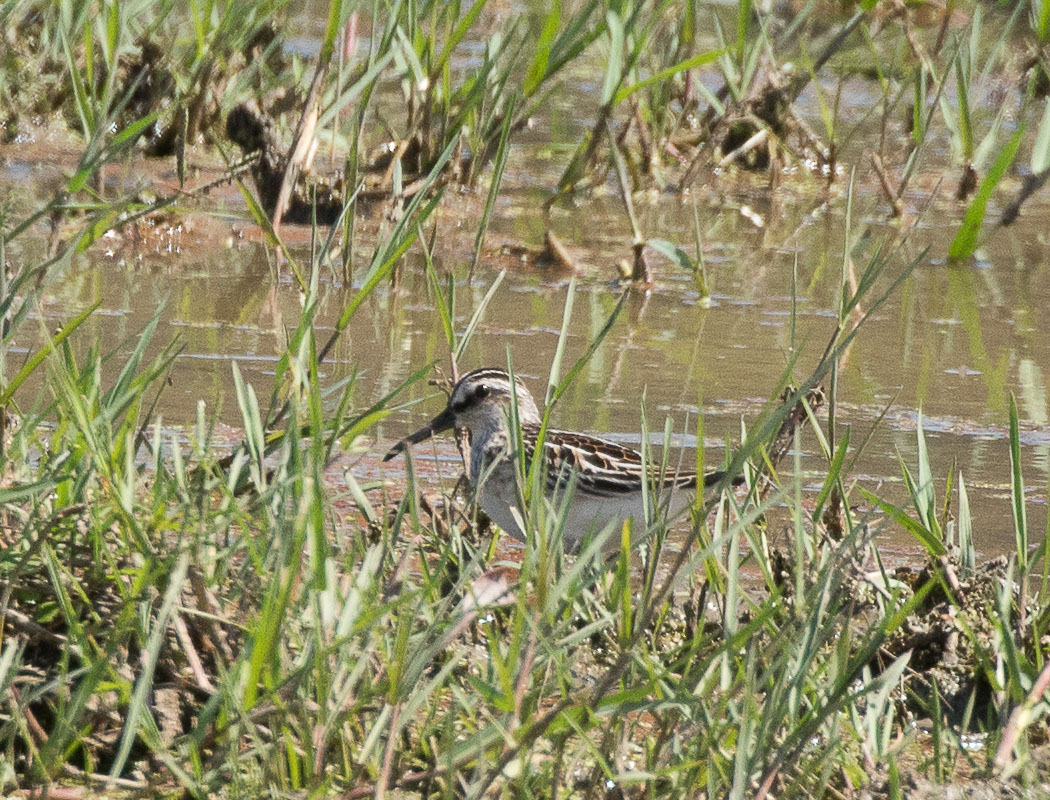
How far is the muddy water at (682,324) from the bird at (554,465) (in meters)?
0.26

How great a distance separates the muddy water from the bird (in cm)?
26

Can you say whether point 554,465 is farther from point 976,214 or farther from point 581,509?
point 976,214

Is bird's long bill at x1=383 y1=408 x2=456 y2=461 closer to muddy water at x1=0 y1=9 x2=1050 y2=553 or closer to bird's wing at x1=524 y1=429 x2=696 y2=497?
muddy water at x1=0 y1=9 x2=1050 y2=553

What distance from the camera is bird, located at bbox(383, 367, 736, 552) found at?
4691 mm

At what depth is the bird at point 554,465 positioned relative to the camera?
15.4ft

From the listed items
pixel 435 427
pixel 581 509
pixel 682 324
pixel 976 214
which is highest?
Answer: pixel 976 214

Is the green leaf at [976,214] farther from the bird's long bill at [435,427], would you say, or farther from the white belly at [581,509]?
the bird's long bill at [435,427]

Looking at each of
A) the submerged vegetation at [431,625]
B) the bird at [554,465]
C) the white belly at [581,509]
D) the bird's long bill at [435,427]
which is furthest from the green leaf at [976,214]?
the bird's long bill at [435,427]

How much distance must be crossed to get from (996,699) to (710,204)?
6.16 meters

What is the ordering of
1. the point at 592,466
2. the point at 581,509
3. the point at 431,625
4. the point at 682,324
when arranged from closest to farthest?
the point at 431,625, the point at 592,466, the point at 581,509, the point at 682,324

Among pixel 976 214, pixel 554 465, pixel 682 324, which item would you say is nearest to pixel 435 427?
pixel 554 465

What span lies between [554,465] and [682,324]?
2337mm

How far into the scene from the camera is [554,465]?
4.95 m

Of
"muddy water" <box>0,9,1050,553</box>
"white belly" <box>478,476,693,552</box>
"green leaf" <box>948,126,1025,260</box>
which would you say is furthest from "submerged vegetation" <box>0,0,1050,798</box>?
"muddy water" <box>0,9,1050,553</box>
